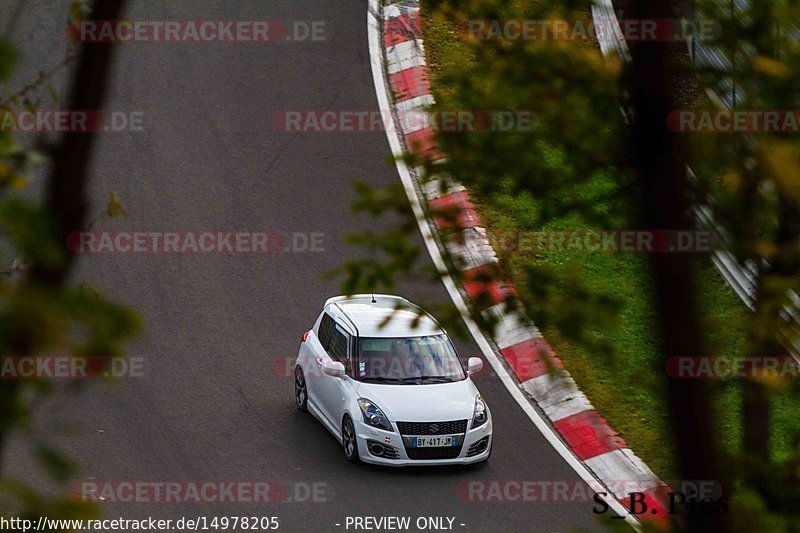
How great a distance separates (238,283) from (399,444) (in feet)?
12.7

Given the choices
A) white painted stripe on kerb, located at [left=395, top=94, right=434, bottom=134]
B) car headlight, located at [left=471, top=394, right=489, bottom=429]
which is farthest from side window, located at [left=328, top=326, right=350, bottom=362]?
white painted stripe on kerb, located at [left=395, top=94, right=434, bottom=134]

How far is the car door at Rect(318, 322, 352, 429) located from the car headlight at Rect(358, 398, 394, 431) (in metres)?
0.31

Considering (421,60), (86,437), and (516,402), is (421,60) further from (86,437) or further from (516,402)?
(86,437)

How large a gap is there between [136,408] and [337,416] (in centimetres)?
232

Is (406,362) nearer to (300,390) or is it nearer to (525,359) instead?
(300,390)

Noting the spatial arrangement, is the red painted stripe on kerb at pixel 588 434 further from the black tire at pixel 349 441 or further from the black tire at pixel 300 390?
the black tire at pixel 300 390

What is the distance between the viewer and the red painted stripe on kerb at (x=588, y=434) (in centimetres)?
1181

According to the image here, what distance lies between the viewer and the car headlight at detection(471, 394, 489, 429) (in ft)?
37.5

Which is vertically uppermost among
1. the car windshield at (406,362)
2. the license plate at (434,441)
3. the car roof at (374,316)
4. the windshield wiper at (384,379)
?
the car roof at (374,316)

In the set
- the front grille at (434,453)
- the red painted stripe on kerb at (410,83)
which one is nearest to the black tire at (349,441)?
the front grille at (434,453)

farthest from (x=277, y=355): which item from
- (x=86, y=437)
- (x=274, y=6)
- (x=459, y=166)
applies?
(x=459, y=166)

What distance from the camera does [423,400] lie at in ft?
37.9

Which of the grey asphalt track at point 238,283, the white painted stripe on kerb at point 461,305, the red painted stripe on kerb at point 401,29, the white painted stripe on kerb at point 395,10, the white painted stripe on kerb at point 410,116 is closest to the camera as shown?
the grey asphalt track at point 238,283

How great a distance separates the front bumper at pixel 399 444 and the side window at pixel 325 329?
4.24 ft
